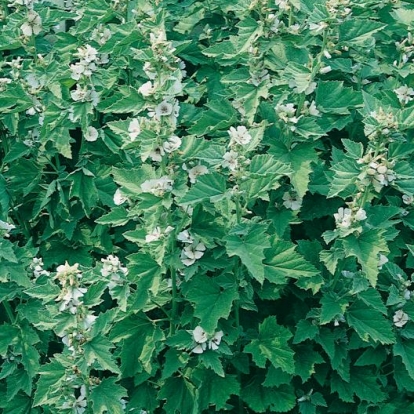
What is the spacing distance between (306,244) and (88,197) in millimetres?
1198

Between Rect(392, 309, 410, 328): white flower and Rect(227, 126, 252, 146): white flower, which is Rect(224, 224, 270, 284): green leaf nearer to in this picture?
Rect(227, 126, 252, 146): white flower

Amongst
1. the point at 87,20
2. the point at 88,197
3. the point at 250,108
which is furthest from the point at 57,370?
the point at 87,20

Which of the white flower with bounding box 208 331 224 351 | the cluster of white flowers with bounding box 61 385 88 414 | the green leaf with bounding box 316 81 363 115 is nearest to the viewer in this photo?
the cluster of white flowers with bounding box 61 385 88 414

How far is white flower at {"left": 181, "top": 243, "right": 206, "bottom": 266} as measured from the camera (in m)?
3.38

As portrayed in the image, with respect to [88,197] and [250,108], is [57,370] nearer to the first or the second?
[88,197]

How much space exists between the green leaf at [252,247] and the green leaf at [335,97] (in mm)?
896

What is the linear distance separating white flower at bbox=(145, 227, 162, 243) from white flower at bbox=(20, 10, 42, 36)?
1.47 m

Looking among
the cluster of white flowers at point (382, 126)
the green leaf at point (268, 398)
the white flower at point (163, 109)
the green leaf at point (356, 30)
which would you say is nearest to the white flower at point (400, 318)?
the green leaf at point (268, 398)

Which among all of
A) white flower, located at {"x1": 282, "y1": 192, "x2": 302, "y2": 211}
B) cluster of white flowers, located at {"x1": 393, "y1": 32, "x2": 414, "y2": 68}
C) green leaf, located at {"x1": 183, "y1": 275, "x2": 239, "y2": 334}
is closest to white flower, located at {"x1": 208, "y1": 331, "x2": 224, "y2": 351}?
green leaf, located at {"x1": 183, "y1": 275, "x2": 239, "y2": 334}

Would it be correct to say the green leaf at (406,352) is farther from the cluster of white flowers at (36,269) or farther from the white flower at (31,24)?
the white flower at (31,24)

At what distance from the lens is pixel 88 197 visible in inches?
157

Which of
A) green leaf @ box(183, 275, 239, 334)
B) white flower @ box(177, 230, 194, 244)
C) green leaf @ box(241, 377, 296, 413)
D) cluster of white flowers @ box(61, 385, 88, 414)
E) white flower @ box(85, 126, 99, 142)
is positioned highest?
white flower @ box(177, 230, 194, 244)

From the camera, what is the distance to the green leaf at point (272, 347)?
3.50 metres

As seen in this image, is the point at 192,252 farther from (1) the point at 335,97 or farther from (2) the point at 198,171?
(1) the point at 335,97
